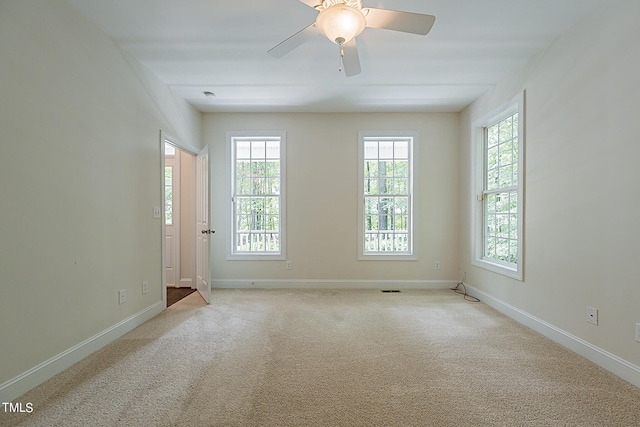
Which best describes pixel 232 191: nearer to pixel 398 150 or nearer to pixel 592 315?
pixel 398 150

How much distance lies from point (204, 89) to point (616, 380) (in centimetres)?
453

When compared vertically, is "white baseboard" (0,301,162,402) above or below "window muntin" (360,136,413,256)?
below

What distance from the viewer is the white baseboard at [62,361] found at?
1662 mm

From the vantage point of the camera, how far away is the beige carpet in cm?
154

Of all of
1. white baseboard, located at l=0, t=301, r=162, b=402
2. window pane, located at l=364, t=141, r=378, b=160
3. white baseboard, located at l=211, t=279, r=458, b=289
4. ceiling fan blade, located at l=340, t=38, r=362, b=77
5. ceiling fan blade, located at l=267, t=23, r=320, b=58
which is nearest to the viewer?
white baseboard, located at l=0, t=301, r=162, b=402

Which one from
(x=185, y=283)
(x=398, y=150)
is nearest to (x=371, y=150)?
(x=398, y=150)

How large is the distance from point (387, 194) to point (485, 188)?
4.22ft

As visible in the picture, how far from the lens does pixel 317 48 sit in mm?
2594

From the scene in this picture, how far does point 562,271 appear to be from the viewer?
2420mm

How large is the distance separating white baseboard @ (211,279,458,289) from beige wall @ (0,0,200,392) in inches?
55.9

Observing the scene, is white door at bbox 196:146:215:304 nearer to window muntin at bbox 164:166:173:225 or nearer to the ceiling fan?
window muntin at bbox 164:166:173:225

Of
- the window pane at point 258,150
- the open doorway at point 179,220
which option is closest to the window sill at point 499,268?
the window pane at point 258,150

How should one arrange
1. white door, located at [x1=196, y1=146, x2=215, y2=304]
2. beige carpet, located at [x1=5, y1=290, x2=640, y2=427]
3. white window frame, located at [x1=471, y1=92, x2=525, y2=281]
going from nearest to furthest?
beige carpet, located at [x1=5, y1=290, x2=640, y2=427] → white window frame, located at [x1=471, y1=92, x2=525, y2=281] → white door, located at [x1=196, y1=146, x2=215, y2=304]

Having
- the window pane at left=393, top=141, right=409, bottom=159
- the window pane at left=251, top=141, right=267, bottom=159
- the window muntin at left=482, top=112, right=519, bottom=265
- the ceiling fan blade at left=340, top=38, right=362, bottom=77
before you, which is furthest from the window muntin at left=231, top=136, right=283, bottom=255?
the window muntin at left=482, top=112, right=519, bottom=265
